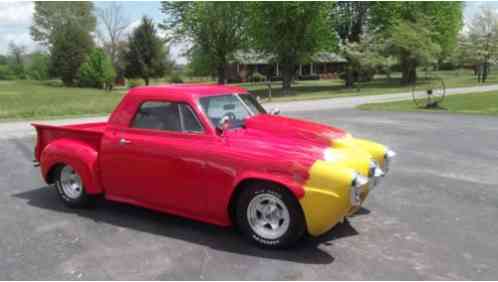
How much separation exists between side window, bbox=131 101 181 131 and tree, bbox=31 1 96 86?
186 ft

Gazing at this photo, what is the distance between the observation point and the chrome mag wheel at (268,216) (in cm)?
420

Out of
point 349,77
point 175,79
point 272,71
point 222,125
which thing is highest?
point 272,71

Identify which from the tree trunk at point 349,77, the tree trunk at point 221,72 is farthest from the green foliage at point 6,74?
the tree trunk at point 349,77

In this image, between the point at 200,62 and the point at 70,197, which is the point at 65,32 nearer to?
the point at 200,62

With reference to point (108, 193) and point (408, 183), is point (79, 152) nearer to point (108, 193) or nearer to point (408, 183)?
point (108, 193)

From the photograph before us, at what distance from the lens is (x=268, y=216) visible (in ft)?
14.2

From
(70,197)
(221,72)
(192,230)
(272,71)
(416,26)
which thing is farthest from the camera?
(272,71)

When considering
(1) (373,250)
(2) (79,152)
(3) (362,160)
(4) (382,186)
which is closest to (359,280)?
(1) (373,250)

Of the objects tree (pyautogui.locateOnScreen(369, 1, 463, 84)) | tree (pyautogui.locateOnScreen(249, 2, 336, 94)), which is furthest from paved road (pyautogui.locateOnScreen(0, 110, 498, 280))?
tree (pyautogui.locateOnScreen(369, 1, 463, 84))

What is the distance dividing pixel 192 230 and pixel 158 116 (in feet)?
4.61

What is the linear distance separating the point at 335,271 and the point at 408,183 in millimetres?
3469

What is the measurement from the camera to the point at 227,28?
42969 mm

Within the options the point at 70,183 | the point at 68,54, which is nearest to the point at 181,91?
the point at 70,183

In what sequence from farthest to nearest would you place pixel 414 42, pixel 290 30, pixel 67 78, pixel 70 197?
pixel 67 78 → pixel 290 30 → pixel 414 42 → pixel 70 197
